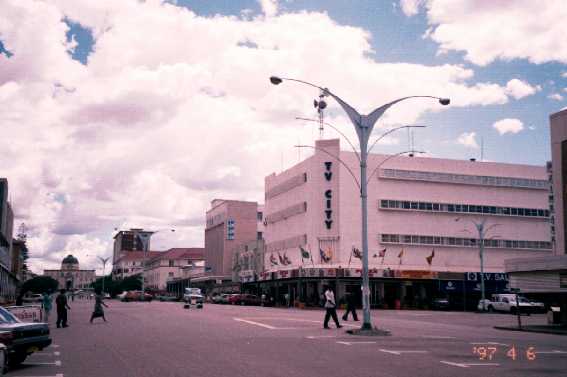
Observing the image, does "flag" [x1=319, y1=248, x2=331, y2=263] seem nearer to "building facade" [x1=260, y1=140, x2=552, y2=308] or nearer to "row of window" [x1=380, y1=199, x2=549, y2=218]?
"building facade" [x1=260, y1=140, x2=552, y2=308]

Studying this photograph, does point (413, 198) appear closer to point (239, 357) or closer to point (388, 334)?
point (388, 334)

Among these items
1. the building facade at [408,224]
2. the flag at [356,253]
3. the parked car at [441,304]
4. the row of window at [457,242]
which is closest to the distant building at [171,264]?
the building facade at [408,224]

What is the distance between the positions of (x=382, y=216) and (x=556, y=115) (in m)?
34.1

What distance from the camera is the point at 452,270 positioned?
6981cm

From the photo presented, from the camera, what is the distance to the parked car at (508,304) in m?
52.2

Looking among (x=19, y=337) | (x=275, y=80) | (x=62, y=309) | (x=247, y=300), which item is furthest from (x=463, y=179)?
(x=19, y=337)

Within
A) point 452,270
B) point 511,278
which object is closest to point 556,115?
point 511,278

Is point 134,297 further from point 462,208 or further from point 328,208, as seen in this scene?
point 462,208

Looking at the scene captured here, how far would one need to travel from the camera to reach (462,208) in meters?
72.2

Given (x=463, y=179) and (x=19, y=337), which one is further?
(x=463, y=179)

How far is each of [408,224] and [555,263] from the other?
125ft
